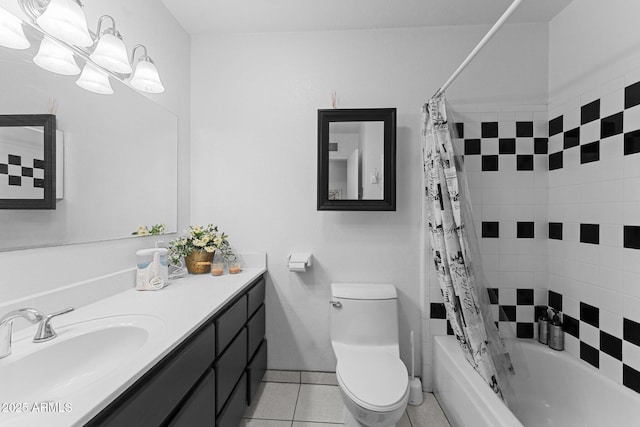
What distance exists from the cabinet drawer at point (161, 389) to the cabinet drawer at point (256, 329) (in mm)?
573

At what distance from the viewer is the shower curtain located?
1.55 metres

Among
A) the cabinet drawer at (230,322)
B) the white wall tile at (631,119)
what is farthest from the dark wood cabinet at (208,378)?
the white wall tile at (631,119)

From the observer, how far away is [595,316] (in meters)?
1.58

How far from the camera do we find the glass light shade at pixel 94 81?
4.29 feet

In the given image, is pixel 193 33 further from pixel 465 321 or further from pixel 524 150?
pixel 465 321

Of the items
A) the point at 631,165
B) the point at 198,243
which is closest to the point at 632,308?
the point at 631,165

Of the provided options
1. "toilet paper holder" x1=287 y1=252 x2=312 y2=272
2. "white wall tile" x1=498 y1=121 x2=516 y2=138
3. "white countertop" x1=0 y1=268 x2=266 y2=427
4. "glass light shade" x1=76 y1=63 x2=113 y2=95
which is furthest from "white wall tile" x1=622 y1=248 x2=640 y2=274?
"glass light shade" x1=76 y1=63 x2=113 y2=95

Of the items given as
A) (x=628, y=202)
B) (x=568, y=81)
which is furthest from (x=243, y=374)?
(x=568, y=81)

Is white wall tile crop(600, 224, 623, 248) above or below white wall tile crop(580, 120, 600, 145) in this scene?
below

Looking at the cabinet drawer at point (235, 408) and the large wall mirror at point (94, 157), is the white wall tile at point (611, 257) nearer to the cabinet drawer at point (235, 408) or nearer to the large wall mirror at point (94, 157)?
the cabinet drawer at point (235, 408)

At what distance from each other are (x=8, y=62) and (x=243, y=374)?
170cm

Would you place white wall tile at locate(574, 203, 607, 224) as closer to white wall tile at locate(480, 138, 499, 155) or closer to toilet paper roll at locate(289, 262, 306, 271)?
white wall tile at locate(480, 138, 499, 155)

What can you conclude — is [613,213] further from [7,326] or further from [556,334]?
[7,326]

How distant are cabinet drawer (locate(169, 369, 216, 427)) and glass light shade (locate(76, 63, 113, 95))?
1374mm
